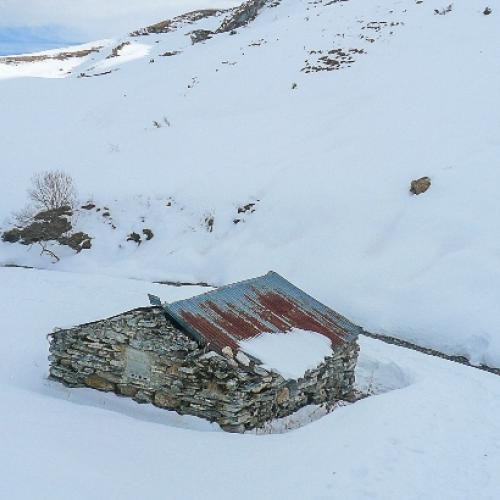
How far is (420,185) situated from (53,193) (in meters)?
16.1

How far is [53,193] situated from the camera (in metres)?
24.2

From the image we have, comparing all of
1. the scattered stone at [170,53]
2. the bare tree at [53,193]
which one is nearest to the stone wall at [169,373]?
the bare tree at [53,193]

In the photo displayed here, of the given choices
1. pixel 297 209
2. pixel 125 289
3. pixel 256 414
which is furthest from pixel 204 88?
pixel 256 414

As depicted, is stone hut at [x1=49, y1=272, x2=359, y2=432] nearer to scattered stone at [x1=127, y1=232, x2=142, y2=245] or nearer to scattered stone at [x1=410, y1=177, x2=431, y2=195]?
scattered stone at [x1=410, y1=177, x2=431, y2=195]

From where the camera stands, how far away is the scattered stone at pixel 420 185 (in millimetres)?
20203

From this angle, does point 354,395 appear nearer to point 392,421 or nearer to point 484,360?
point 392,421

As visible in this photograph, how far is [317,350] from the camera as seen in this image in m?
11.1

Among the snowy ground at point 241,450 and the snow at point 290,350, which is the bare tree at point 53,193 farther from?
the snow at point 290,350

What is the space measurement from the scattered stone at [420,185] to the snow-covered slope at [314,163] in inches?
12.5

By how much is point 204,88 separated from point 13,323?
22817mm

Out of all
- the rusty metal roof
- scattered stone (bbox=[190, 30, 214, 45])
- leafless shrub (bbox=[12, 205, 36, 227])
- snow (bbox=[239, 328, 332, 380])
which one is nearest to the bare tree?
leafless shrub (bbox=[12, 205, 36, 227])

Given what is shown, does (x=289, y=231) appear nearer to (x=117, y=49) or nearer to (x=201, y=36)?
(x=201, y=36)

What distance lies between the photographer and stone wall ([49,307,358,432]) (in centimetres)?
944

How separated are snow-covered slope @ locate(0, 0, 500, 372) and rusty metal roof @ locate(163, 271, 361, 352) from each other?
5186mm
